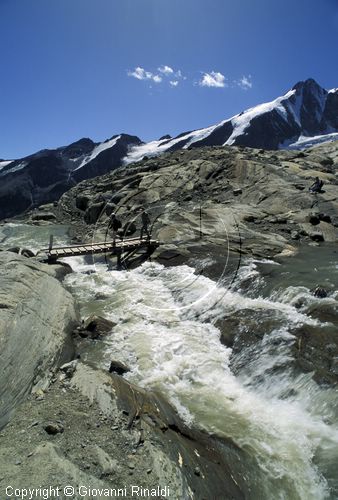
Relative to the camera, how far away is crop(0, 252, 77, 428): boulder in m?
9.83

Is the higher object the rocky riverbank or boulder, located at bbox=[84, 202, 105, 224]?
boulder, located at bbox=[84, 202, 105, 224]

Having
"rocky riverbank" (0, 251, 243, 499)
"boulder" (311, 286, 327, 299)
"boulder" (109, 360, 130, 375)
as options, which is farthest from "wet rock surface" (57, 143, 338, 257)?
"rocky riverbank" (0, 251, 243, 499)

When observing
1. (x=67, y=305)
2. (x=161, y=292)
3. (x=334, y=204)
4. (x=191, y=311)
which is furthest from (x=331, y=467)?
(x=334, y=204)

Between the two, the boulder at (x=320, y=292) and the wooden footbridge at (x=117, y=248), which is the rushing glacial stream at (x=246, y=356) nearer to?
the boulder at (x=320, y=292)

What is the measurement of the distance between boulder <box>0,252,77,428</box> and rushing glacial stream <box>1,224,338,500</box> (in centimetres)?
165

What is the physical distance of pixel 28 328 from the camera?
11.9 m

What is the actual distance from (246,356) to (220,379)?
1.35m

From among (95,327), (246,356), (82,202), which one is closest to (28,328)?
(95,327)

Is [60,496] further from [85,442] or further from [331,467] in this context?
[331,467]

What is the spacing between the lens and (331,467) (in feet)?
27.5

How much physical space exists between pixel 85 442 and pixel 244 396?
525cm

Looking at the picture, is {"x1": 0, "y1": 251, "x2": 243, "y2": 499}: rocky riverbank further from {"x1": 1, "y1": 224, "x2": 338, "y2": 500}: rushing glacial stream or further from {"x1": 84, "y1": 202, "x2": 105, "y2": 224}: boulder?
{"x1": 84, "y1": 202, "x2": 105, "y2": 224}: boulder

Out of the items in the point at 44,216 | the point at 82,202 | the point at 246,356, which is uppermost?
the point at 82,202

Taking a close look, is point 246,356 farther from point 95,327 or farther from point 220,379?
point 95,327
